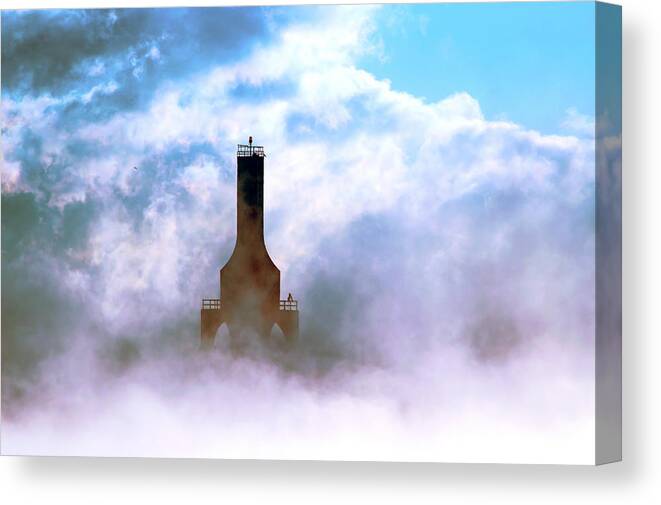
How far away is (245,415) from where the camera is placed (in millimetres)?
11633

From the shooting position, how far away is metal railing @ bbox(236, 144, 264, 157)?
38.1ft

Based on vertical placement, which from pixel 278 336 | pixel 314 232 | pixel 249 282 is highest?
pixel 314 232

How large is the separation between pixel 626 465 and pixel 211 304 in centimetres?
312

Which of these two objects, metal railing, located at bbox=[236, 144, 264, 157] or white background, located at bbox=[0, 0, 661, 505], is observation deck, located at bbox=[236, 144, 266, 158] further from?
white background, located at bbox=[0, 0, 661, 505]

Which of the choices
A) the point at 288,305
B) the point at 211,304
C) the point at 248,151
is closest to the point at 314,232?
the point at 288,305

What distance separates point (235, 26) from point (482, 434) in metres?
3.33

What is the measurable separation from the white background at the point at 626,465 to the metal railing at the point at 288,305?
1167 mm

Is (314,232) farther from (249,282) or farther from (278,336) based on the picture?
(278,336)

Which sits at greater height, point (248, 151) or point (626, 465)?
point (248, 151)

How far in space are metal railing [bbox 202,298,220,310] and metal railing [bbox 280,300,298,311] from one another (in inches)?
17.9

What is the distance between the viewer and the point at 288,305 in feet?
38.2

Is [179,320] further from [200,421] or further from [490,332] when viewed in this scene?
[490,332]

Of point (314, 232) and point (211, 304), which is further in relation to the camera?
point (211, 304)

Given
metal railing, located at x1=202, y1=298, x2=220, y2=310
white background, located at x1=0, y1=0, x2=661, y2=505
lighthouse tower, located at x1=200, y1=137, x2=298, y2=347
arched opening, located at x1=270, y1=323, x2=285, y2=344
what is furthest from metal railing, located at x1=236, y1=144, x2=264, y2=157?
white background, located at x1=0, y1=0, x2=661, y2=505
